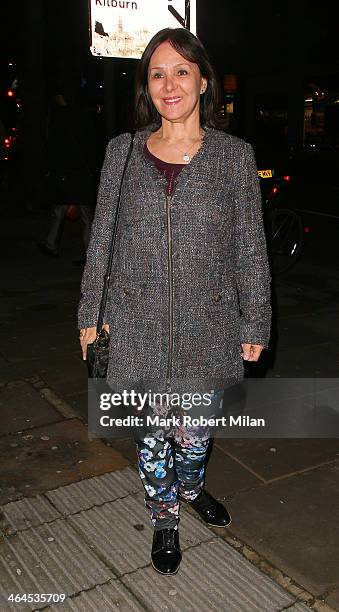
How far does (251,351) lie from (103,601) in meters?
1.12

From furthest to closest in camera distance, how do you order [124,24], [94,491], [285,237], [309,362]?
[285,237] < [124,24] < [309,362] < [94,491]

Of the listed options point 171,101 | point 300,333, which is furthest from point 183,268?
point 300,333

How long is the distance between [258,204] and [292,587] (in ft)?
4.97

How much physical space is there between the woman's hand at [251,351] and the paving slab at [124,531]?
0.87m

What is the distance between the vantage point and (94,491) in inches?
135

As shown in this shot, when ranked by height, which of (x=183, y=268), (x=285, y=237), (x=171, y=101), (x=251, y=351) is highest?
(x=171, y=101)

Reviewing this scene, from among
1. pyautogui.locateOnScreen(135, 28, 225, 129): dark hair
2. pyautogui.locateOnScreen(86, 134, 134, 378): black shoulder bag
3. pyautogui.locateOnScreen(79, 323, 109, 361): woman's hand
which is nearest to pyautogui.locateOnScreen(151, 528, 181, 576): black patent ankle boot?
pyautogui.locateOnScreen(86, 134, 134, 378): black shoulder bag

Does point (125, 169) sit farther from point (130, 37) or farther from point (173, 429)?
point (130, 37)

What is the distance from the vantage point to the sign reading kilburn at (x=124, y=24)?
585 cm

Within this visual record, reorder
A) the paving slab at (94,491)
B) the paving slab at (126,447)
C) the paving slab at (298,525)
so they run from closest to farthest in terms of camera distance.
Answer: the paving slab at (298,525)
the paving slab at (94,491)
the paving slab at (126,447)

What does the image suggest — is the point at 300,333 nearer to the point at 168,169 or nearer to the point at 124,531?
the point at 124,531

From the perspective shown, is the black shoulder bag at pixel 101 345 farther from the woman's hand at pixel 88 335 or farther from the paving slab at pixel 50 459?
the paving slab at pixel 50 459

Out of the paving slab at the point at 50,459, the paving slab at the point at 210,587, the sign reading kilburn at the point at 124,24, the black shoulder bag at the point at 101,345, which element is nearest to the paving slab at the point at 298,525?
the paving slab at the point at 210,587

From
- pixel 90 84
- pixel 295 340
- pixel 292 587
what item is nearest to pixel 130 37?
pixel 295 340
